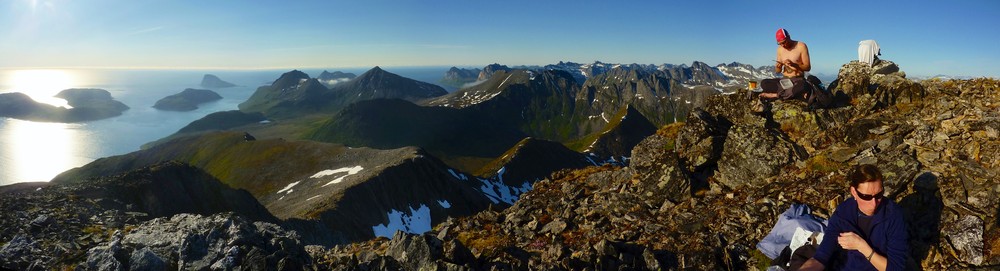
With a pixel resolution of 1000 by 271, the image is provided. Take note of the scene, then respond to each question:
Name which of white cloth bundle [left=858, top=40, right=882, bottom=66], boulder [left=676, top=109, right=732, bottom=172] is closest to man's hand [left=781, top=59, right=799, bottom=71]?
boulder [left=676, top=109, right=732, bottom=172]

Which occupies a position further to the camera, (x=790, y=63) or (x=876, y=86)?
(x=876, y=86)

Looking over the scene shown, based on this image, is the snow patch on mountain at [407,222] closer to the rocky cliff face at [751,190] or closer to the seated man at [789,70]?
the rocky cliff face at [751,190]

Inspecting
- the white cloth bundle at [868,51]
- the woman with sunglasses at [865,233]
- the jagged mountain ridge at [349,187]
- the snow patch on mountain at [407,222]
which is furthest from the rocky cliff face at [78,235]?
the snow patch on mountain at [407,222]

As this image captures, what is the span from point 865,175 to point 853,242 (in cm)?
162

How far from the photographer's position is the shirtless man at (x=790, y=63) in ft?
60.9

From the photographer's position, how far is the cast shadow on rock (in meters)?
11.4

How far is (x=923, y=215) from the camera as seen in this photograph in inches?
483

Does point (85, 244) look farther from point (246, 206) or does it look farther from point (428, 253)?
point (246, 206)

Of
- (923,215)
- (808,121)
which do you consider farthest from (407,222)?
(923,215)

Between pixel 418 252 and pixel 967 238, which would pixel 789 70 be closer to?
pixel 967 238

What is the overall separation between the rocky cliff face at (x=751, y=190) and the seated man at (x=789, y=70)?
848mm

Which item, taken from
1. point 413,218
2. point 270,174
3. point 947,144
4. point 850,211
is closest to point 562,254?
point 850,211

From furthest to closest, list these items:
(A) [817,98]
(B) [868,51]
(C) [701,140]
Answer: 1. (B) [868,51]
2. (C) [701,140]
3. (A) [817,98]

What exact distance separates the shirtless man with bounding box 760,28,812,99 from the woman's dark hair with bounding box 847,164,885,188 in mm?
Result: 10777
